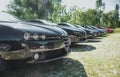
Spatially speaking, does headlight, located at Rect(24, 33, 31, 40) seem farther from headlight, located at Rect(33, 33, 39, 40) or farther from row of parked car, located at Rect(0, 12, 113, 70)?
headlight, located at Rect(33, 33, 39, 40)

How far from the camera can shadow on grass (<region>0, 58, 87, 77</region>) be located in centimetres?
452

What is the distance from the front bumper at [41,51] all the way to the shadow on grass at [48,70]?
0.18m

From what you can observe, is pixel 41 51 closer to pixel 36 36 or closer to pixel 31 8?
pixel 36 36

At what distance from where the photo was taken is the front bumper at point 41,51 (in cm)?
393

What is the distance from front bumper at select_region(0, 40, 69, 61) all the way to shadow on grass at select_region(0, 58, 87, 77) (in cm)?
18

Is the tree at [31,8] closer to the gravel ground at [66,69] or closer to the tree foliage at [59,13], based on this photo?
the tree foliage at [59,13]

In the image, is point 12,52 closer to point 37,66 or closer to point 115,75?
point 37,66

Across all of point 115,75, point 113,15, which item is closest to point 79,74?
point 115,75

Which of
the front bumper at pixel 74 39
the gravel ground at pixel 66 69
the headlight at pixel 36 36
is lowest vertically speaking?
the gravel ground at pixel 66 69

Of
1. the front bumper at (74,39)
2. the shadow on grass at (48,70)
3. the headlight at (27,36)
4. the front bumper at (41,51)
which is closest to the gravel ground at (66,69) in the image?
the shadow on grass at (48,70)

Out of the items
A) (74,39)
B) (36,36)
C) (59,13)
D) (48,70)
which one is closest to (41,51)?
(36,36)

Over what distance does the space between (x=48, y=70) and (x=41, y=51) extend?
725mm

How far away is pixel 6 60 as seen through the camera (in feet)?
13.1

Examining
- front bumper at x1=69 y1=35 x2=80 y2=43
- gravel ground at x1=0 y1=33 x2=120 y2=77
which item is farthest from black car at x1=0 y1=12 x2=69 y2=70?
front bumper at x1=69 y1=35 x2=80 y2=43
